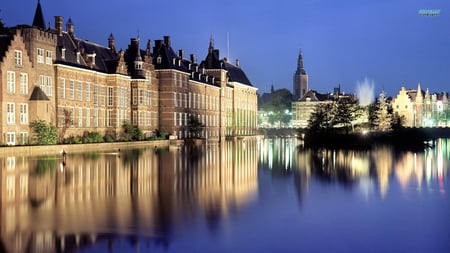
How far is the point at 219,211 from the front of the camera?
16719mm

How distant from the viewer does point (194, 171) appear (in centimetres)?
2964

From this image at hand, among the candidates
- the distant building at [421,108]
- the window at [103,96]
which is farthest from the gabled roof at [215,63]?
the distant building at [421,108]

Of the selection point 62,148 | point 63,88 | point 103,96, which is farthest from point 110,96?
point 62,148

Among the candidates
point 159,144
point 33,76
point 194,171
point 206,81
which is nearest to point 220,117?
point 206,81

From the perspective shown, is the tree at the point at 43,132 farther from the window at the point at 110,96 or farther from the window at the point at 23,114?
the window at the point at 110,96

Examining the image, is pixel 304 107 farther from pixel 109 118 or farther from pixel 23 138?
pixel 23 138

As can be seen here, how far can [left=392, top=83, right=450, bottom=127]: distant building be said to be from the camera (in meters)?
160

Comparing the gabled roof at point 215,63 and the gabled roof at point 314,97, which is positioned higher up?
the gabled roof at point 215,63

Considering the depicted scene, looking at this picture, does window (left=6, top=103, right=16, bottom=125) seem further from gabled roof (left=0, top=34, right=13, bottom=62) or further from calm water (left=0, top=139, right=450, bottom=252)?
calm water (left=0, top=139, right=450, bottom=252)

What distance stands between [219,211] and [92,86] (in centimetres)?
4700

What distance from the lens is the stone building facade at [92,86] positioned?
49375 millimetres

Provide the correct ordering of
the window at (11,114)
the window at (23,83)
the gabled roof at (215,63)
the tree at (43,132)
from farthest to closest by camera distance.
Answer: the gabled roof at (215,63), the window at (23,83), the tree at (43,132), the window at (11,114)

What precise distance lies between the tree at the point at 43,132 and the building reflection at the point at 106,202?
18531 mm

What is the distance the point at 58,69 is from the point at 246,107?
225ft
